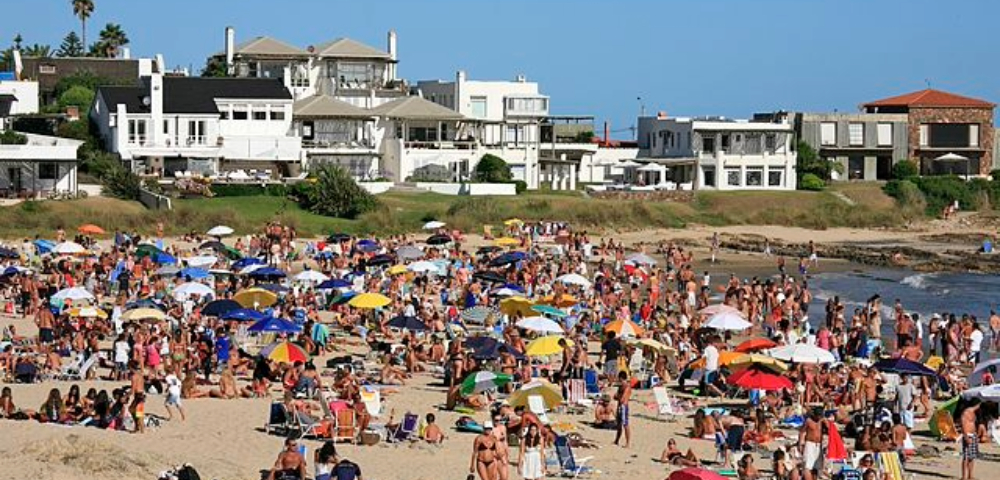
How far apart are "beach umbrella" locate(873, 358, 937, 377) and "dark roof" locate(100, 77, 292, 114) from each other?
45839 mm

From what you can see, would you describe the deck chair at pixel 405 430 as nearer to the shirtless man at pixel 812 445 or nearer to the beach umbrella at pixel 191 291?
the shirtless man at pixel 812 445

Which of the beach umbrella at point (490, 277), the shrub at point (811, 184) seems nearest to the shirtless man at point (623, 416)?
the beach umbrella at point (490, 277)

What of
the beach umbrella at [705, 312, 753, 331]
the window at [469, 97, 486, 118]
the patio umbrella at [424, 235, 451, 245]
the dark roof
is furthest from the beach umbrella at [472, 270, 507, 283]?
the window at [469, 97, 486, 118]

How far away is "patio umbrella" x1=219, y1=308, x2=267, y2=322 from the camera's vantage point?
90.6ft

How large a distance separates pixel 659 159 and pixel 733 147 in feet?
14.5

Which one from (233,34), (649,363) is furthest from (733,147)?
(649,363)

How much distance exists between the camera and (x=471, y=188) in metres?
65.6

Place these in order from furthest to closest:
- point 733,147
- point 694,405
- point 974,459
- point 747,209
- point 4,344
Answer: point 733,147 → point 747,209 → point 4,344 → point 694,405 → point 974,459

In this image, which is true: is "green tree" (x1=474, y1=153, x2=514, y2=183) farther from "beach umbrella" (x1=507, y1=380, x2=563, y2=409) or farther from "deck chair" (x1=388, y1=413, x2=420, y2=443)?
"deck chair" (x1=388, y1=413, x2=420, y2=443)

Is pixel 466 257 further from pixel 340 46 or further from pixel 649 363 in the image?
pixel 340 46

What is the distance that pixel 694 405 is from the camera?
80.3ft

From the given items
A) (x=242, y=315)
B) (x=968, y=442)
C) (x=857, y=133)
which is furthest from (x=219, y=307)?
(x=857, y=133)

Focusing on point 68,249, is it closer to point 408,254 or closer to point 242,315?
point 408,254

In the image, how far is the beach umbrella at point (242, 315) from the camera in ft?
90.6
